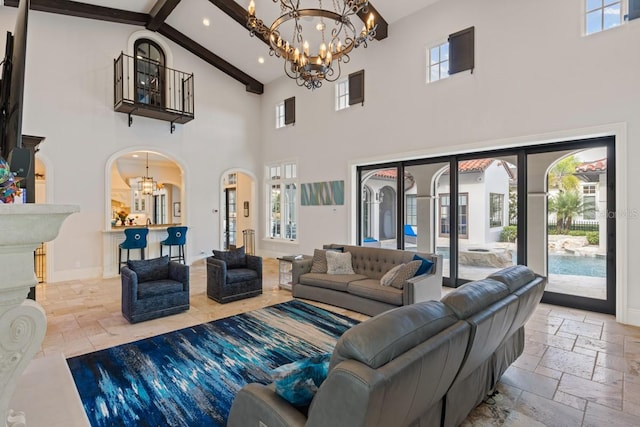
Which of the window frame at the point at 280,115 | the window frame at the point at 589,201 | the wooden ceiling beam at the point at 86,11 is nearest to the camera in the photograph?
the window frame at the point at 589,201

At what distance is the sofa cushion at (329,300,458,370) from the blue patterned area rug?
5.12 feet

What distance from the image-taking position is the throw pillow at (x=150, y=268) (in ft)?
14.8

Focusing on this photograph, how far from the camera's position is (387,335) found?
4.42ft

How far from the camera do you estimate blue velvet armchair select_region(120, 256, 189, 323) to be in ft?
13.7

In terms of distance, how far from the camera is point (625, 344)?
3543 millimetres

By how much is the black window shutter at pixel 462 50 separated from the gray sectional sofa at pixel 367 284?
10.7 feet

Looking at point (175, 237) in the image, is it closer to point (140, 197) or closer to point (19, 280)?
point (140, 197)

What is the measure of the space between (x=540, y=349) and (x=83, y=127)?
846 centimetres

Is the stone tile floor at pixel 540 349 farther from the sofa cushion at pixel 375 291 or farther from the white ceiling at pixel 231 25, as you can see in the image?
the white ceiling at pixel 231 25

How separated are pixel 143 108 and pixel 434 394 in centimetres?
→ 747

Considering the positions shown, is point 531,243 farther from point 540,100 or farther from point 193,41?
point 193,41

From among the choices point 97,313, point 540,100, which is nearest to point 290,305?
point 97,313

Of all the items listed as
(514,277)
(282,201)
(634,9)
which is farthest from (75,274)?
(634,9)

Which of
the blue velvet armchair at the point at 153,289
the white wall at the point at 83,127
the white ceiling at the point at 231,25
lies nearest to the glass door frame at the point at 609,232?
the white ceiling at the point at 231,25
